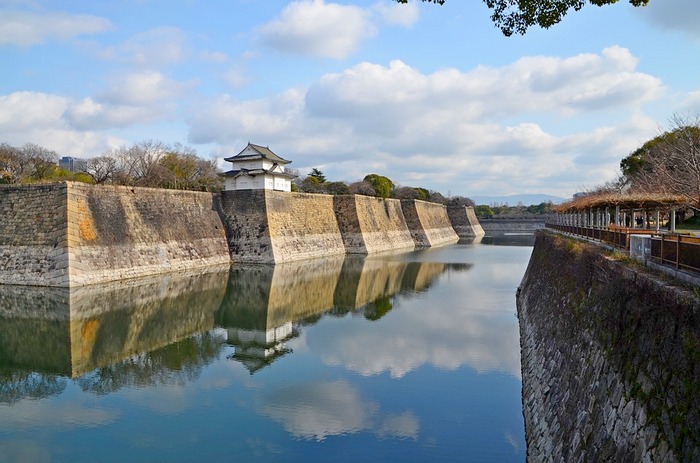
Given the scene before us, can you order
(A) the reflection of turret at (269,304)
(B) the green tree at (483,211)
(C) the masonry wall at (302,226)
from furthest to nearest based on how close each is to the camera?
(B) the green tree at (483,211) → (C) the masonry wall at (302,226) → (A) the reflection of turret at (269,304)

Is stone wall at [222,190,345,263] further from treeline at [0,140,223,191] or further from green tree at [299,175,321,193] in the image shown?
green tree at [299,175,321,193]

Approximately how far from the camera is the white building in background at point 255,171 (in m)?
32.5

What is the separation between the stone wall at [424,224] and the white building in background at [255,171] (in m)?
12.9

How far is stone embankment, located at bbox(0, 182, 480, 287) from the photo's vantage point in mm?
16156

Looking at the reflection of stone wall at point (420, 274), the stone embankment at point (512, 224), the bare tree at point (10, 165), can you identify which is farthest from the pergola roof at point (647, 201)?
the stone embankment at point (512, 224)

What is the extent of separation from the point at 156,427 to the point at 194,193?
19.1 metres

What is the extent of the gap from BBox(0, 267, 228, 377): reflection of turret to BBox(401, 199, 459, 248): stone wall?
26.7m

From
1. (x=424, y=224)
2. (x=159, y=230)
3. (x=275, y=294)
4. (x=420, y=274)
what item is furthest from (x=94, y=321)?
(x=424, y=224)

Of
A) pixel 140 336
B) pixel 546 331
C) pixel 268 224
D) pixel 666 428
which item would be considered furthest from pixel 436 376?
pixel 268 224

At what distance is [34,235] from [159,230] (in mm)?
4983

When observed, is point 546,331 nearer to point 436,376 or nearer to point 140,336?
point 436,376

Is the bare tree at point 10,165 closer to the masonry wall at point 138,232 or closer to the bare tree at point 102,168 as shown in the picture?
the bare tree at point 102,168

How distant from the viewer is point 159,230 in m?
20.6

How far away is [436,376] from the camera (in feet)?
27.2
